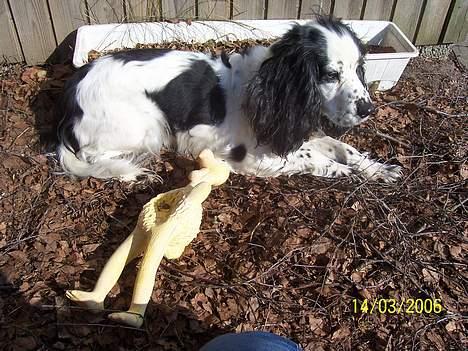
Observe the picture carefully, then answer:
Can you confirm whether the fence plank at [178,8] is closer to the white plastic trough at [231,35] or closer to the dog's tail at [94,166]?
the white plastic trough at [231,35]

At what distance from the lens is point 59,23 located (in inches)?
140

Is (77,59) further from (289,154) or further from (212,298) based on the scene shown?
(212,298)

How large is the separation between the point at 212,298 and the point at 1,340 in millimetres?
885

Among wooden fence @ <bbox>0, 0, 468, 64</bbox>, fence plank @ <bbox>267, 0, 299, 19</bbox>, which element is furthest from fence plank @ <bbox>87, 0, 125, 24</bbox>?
fence plank @ <bbox>267, 0, 299, 19</bbox>

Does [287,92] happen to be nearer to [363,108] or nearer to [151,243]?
[363,108]

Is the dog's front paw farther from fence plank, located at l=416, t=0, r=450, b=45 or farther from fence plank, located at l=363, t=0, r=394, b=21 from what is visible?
fence plank, located at l=416, t=0, r=450, b=45

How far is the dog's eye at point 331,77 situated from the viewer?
2607 mm

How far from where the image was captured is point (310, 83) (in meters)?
2.59

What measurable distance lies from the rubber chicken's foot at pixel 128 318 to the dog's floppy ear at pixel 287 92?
1235 millimetres

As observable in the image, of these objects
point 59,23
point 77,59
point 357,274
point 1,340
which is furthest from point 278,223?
point 59,23

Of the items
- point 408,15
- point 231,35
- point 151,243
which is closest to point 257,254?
point 151,243

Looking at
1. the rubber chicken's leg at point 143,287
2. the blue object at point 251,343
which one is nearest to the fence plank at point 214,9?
the rubber chicken's leg at point 143,287

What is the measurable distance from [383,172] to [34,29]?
2568 mm

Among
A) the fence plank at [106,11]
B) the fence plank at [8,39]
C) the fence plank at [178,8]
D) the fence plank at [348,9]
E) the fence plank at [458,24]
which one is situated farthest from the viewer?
the fence plank at [458,24]
